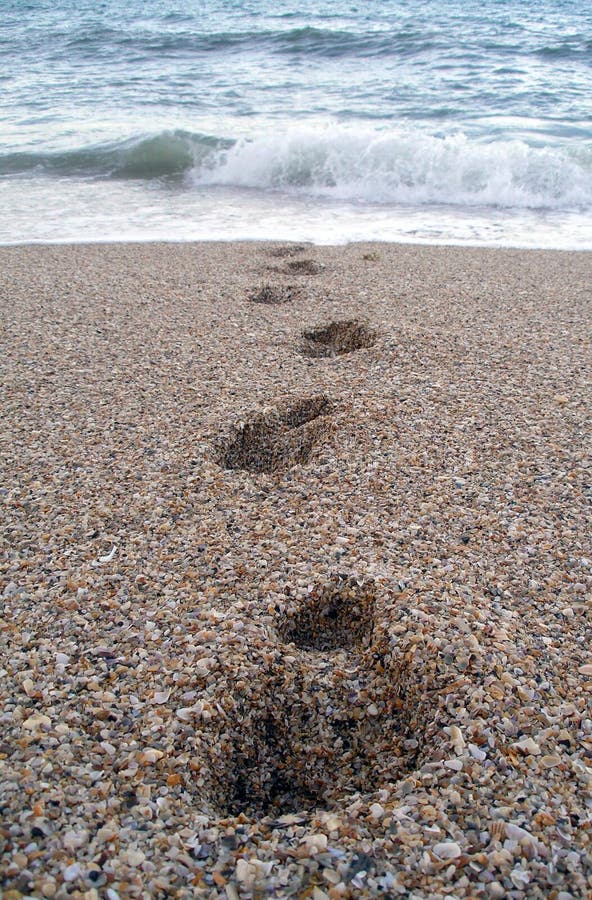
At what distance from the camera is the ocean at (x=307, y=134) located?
24.0 ft

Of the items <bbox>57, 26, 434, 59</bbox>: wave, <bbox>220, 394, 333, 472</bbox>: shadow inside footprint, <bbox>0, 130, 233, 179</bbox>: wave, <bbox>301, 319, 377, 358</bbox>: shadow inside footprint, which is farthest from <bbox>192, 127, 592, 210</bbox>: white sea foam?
<bbox>57, 26, 434, 59</bbox>: wave

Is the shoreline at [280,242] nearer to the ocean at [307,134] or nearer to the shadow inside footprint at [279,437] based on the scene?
the ocean at [307,134]

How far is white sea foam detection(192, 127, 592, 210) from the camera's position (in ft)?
26.6

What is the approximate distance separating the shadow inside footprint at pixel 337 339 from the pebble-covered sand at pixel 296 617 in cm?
2

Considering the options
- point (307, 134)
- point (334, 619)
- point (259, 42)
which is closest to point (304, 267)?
point (334, 619)

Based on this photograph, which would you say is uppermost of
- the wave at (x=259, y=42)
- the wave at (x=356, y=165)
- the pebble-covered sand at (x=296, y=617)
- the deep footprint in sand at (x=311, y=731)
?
the wave at (x=259, y=42)

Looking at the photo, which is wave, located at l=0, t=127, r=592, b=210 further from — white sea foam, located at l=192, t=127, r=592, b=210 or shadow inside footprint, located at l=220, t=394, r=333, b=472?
shadow inside footprint, located at l=220, t=394, r=333, b=472

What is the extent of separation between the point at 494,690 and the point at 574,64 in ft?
51.5

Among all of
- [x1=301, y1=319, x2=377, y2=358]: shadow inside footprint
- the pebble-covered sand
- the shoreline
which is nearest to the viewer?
the pebble-covered sand

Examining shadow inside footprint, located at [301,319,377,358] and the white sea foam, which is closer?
shadow inside footprint, located at [301,319,377,358]

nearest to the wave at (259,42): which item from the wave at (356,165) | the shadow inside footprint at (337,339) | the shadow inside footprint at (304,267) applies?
the wave at (356,165)

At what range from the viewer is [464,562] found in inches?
85.0

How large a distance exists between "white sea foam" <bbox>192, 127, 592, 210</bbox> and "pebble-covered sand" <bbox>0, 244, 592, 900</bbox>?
16.5 ft

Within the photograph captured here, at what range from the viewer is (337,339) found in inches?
155
